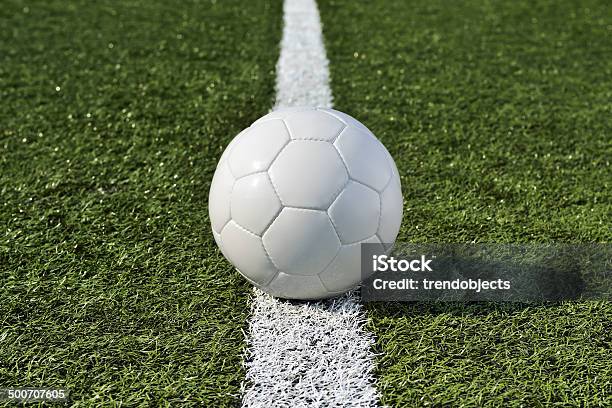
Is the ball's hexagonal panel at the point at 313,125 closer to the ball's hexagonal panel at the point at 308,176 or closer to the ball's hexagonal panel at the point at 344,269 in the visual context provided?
the ball's hexagonal panel at the point at 308,176

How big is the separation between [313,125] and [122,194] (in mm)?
1315

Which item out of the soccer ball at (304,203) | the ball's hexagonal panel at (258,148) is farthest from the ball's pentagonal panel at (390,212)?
the ball's hexagonal panel at (258,148)

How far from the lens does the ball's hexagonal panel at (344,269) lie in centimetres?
244

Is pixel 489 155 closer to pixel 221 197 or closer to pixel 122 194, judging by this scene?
pixel 221 197

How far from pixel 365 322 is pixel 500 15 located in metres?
4.09

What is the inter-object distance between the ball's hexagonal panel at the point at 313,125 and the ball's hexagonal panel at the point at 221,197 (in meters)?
0.29

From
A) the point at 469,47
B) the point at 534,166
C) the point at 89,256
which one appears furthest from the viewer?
the point at 469,47

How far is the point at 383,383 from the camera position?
2.36 metres

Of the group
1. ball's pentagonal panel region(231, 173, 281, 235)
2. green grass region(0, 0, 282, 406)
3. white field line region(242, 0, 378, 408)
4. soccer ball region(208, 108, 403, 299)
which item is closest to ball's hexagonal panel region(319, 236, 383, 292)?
soccer ball region(208, 108, 403, 299)

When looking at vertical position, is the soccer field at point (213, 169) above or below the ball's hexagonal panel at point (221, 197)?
below

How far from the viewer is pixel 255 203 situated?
243cm

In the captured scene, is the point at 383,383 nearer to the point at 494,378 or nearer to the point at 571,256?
the point at 494,378

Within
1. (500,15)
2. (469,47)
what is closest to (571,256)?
(469,47)

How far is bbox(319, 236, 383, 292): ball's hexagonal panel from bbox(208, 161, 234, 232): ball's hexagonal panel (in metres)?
0.43
